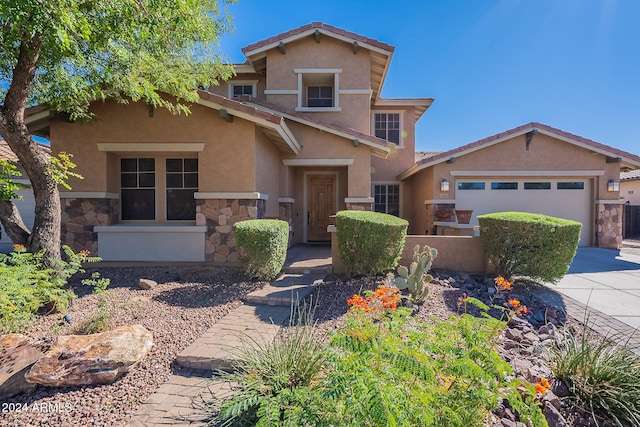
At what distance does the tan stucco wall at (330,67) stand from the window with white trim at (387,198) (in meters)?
3.31

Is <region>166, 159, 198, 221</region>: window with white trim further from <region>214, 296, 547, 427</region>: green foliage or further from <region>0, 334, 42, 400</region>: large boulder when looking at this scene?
<region>214, 296, 547, 427</region>: green foliage

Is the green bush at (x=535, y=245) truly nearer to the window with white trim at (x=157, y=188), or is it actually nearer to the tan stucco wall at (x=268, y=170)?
the tan stucco wall at (x=268, y=170)

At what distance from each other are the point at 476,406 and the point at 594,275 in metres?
7.58

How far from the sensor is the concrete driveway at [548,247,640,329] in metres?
4.96

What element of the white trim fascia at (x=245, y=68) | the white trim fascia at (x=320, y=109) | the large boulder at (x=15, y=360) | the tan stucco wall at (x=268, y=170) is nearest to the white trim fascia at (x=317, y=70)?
the white trim fascia at (x=320, y=109)

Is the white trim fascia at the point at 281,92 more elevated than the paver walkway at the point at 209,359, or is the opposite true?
the white trim fascia at the point at 281,92

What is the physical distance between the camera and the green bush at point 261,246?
228 inches

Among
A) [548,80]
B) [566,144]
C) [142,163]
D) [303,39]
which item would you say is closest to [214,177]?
[142,163]

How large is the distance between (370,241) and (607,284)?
17.9 ft

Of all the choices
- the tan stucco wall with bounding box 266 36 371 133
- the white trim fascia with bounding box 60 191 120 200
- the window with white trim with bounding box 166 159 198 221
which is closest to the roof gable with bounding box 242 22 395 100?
the tan stucco wall with bounding box 266 36 371 133

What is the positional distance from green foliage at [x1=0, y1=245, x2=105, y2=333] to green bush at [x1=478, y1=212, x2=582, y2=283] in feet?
25.6

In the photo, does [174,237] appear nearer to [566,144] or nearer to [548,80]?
[566,144]

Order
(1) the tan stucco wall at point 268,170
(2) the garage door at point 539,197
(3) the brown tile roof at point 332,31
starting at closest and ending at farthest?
(1) the tan stucco wall at point 268,170 → (3) the brown tile roof at point 332,31 → (2) the garage door at point 539,197

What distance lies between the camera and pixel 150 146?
7.14 metres
